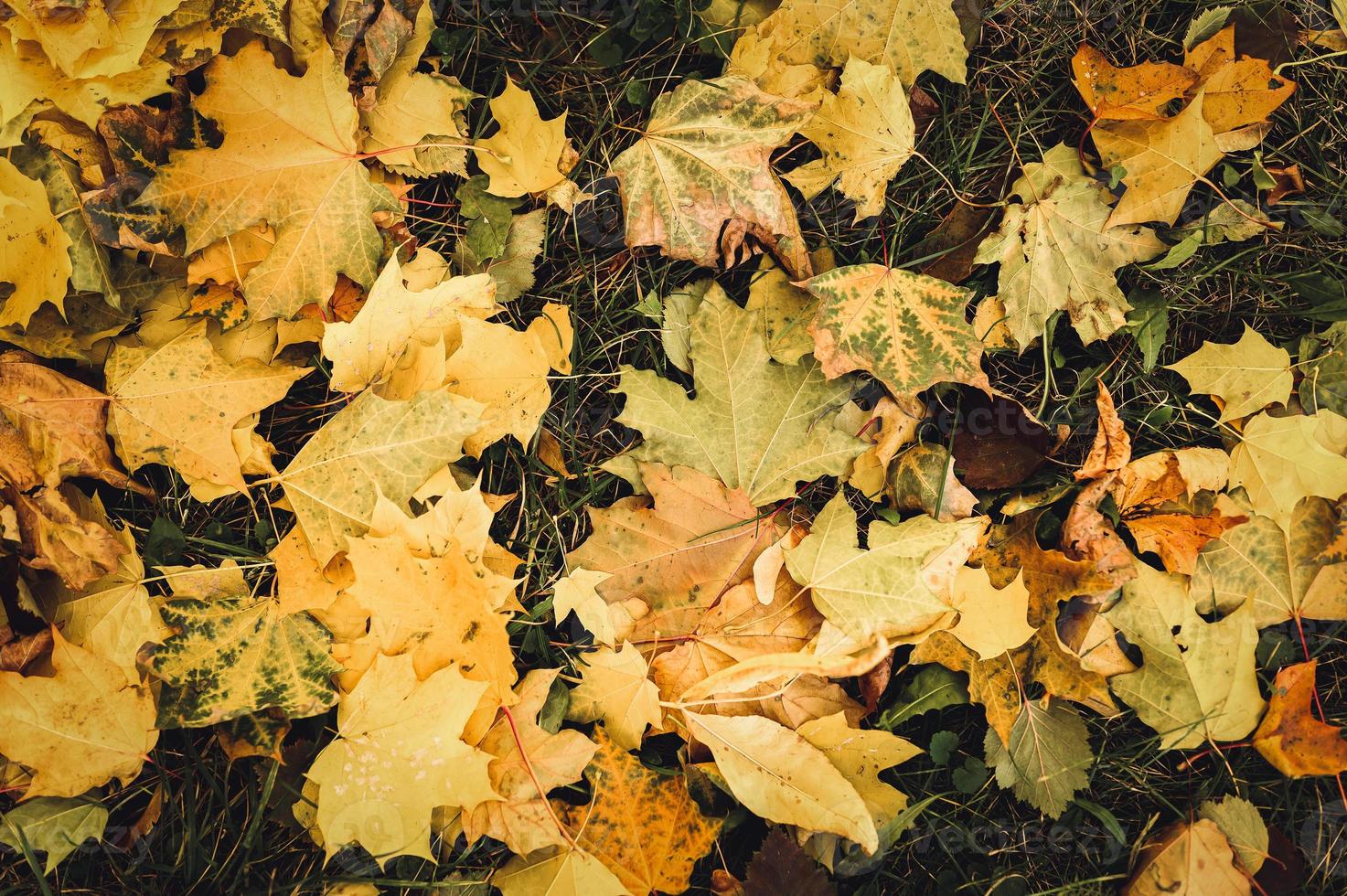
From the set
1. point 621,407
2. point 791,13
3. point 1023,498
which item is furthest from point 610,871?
point 791,13

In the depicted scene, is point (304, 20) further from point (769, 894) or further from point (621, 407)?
point (769, 894)

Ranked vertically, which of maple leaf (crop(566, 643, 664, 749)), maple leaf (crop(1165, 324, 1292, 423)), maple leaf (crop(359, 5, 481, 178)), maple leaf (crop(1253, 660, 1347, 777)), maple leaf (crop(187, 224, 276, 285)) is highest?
maple leaf (crop(359, 5, 481, 178))

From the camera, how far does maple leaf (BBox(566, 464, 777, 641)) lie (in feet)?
5.56

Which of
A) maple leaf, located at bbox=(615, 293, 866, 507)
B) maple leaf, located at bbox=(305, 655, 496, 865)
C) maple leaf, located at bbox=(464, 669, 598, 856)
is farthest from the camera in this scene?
maple leaf, located at bbox=(615, 293, 866, 507)

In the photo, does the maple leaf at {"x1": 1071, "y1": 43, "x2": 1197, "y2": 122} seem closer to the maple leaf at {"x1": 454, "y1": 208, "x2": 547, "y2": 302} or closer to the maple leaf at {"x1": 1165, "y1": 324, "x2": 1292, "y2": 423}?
the maple leaf at {"x1": 1165, "y1": 324, "x2": 1292, "y2": 423}

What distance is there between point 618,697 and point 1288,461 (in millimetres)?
1547

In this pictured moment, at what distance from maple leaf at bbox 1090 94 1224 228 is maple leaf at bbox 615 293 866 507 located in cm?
80

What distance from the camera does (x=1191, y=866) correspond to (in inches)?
65.7

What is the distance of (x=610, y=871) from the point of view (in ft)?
5.23

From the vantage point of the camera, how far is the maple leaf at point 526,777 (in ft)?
5.26

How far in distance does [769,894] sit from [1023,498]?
993 millimetres

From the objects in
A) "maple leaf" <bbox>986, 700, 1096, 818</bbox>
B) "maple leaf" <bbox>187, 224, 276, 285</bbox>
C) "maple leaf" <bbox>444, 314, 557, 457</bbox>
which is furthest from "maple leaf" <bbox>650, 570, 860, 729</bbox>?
"maple leaf" <bbox>187, 224, 276, 285</bbox>

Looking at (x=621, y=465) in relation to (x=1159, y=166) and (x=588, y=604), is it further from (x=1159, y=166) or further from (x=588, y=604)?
(x=1159, y=166)

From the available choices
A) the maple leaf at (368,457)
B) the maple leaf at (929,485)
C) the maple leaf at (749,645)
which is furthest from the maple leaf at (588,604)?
the maple leaf at (929,485)
